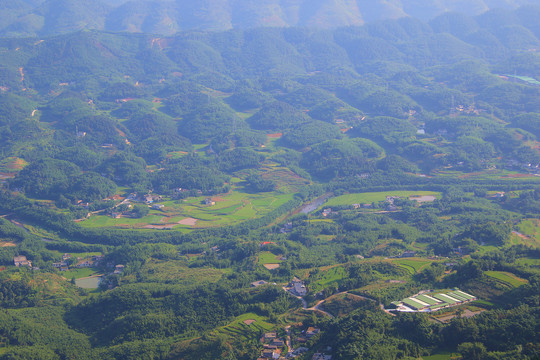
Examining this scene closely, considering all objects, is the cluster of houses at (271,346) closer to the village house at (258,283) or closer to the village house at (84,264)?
the village house at (258,283)

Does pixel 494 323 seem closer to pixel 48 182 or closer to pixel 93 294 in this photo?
pixel 93 294

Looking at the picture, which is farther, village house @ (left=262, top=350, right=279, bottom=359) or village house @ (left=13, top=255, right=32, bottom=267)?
village house @ (left=13, top=255, right=32, bottom=267)

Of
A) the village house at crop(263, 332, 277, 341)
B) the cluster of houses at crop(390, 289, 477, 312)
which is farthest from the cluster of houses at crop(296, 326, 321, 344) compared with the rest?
the cluster of houses at crop(390, 289, 477, 312)

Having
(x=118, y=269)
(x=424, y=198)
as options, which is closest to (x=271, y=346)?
(x=118, y=269)

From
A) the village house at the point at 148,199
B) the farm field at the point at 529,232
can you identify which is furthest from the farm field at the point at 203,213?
the farm field at the point at 529,232

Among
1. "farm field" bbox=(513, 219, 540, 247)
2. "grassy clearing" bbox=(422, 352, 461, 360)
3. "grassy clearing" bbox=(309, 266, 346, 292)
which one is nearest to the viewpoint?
"grassy clearing" bbox=(422, 352, 461, 360)

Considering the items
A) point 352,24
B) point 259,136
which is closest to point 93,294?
point 259,136

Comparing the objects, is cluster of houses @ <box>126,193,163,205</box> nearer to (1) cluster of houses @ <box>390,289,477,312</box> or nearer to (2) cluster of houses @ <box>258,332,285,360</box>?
(2) cluster of houses @ <box>258,332,285,360</box>

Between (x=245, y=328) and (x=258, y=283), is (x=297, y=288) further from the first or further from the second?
(x=245, y=328)
